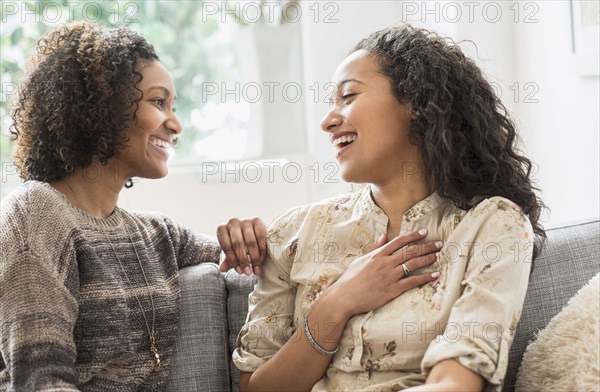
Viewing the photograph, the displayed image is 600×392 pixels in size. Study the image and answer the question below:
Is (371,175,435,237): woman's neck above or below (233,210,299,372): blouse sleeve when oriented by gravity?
above

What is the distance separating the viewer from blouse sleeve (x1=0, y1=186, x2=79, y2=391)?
1506 mm

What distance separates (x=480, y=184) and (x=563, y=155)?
→ 3.57ft

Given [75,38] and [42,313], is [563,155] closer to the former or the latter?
[75,38]

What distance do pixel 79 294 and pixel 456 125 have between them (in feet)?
2.77

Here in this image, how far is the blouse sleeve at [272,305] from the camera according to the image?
181 centimetres

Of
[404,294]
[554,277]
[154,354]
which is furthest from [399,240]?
[154,354]

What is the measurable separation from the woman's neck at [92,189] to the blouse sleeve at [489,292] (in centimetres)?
76

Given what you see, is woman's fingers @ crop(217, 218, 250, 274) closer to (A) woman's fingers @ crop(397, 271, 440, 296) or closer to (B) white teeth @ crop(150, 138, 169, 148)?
(B) white teeth @ crop(150, 138, 169, 148)

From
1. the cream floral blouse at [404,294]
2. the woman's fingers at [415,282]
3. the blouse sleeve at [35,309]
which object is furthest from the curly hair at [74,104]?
the woman's fingers at [415,282]

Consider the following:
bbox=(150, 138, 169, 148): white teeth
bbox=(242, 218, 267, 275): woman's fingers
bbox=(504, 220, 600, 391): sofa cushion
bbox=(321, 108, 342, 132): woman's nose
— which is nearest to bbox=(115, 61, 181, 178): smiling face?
bbox=(150, 138, 169, 148): white teeth

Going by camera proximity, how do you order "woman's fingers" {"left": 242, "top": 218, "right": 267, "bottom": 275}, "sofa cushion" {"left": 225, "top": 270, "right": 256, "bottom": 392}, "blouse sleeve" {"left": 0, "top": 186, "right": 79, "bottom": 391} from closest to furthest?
1. "blouse sleeve" {"left": 0, "top": 186, "right": 79, "bottom": 391}
2. "woman's fingers" {"left": 242, "top": 218, "right": 267, "bottom": 275}
3. "sofa cushion" {"left": 225, "top": 270, "right": 256, "bottom": 392}

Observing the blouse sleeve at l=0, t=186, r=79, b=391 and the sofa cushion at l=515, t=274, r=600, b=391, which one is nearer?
the blouse sleeve at l=0, t=186, r=79, b=391

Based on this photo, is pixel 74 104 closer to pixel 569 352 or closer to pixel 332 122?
pixel 332 122

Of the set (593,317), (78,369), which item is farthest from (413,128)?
(78,369)
